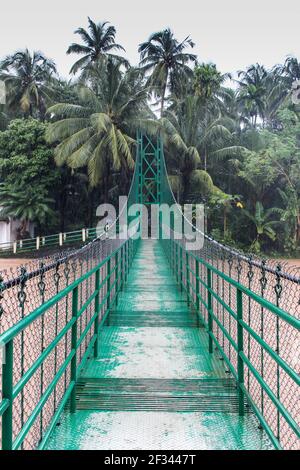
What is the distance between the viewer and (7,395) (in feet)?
4.55

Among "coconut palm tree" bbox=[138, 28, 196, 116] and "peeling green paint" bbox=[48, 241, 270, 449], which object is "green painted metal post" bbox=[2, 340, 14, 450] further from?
"coconut palm tree" bbox=[138, 28, 196, 116]

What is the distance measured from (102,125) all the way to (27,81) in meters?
11.4

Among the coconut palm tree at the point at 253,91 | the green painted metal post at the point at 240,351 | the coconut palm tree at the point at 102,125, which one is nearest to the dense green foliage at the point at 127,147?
the coconut palm tree at the point at 102,125

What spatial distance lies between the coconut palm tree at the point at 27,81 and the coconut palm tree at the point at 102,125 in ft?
20.2

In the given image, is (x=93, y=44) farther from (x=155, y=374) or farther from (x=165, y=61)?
(x=155, y=374)

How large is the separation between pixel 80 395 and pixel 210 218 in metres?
18.2

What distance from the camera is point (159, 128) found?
18531 mm

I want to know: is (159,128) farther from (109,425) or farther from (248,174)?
(109,425)

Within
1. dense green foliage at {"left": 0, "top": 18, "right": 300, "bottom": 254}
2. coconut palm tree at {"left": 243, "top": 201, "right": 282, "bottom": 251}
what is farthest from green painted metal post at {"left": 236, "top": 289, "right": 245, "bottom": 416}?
coconut palm tree at {"left": 243, "top": 201, "right": 282, "bottom": 251}

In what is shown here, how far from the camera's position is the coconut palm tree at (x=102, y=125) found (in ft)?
56.1

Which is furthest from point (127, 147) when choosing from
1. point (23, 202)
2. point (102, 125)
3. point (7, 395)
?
point (7, 395)

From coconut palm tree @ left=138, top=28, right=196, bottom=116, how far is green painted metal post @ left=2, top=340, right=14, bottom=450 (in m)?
25.1

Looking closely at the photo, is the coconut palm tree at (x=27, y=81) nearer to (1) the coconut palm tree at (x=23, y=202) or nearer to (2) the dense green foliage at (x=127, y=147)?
(2) the dense green foliage at (x=127, y=147)
